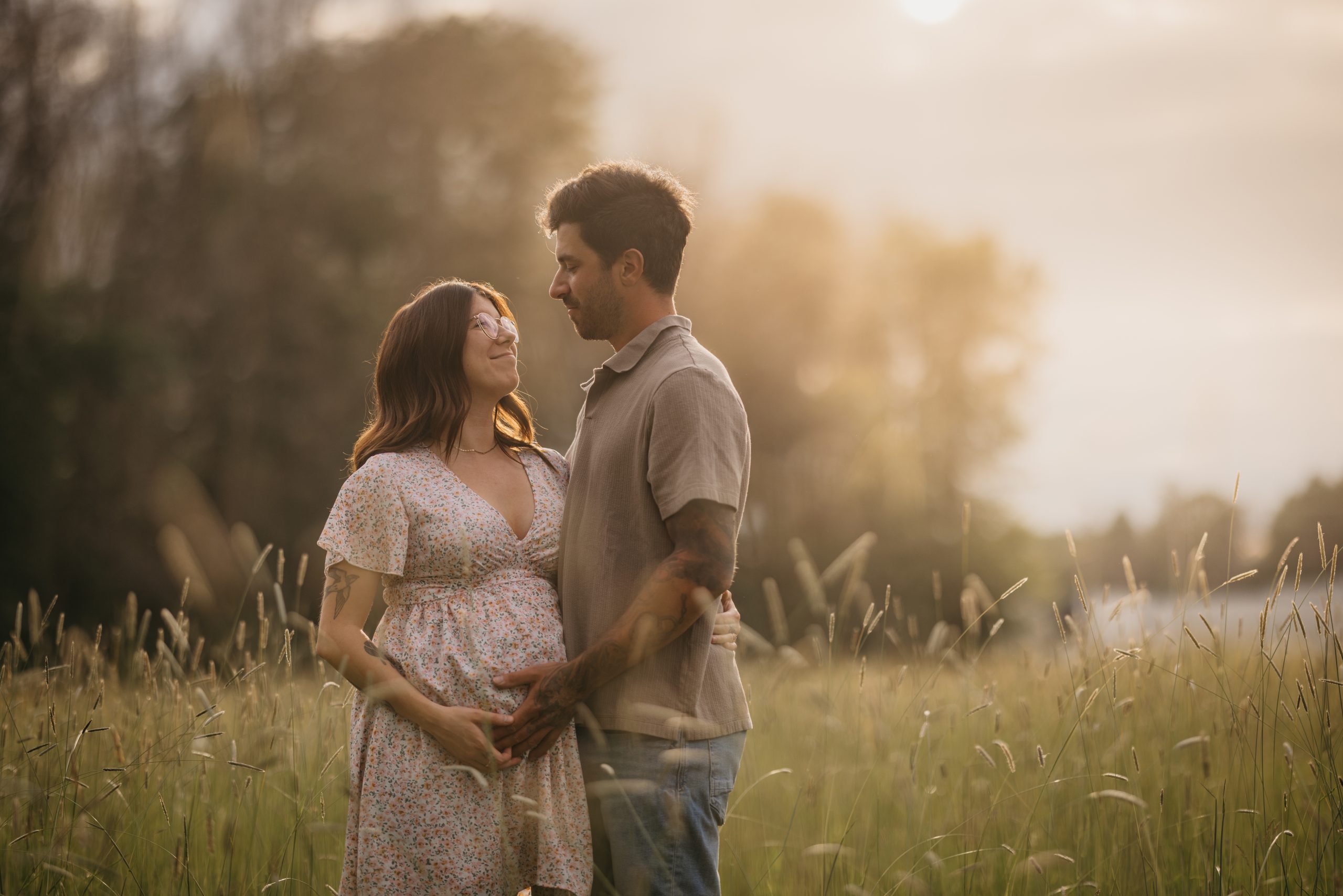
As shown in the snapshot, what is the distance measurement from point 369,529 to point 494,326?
771 millimetres

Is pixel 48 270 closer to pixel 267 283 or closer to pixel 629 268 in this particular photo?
pixel 267 283

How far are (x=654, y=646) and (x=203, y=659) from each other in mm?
7734

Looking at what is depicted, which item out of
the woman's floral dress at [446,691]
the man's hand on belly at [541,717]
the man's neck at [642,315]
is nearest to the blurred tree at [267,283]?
the woman's floral dress at [446,691]

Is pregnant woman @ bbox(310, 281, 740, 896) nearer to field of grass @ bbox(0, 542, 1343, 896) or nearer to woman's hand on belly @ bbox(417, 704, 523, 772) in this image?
woman's hand on belly @ bbox(417, 704, 523, 772)

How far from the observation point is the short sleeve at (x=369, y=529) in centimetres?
264

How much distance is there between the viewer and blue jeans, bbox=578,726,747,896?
98.2 inches

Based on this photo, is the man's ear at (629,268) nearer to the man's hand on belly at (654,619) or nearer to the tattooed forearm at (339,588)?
the man's hand on belly at (654,619)

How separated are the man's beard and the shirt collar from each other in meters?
0.11

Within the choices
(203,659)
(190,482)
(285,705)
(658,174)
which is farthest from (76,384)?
(658,174)

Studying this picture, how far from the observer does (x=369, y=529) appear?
2.66 meters

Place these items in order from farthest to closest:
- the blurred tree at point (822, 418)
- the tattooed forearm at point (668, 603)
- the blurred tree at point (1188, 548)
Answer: the blurred tree at point (822, 418)
the blurred tree at point (1188, 548)
the tattooed forearm at point (668, 603)

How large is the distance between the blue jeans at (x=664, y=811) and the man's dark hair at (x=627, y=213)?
1.35m

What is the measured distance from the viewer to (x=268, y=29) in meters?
16.2

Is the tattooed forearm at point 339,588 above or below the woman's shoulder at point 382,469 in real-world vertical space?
below
